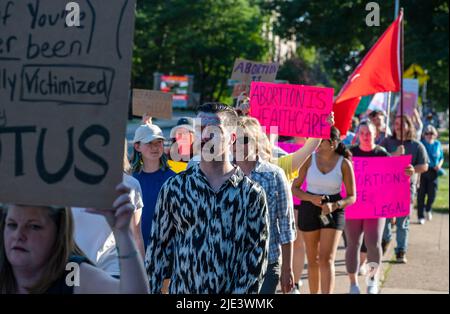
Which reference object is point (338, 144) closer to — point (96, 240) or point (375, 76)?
point (375, 76)

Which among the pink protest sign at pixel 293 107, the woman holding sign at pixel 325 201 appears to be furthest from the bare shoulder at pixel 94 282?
the woman holding sign at pixel 325 201

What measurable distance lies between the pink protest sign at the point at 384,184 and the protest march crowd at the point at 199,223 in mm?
695

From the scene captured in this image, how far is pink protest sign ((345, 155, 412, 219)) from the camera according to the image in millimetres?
8773

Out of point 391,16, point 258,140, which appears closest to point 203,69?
point 391,16

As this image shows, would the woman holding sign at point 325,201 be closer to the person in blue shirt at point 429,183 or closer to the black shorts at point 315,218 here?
the black shorts at point 315,218

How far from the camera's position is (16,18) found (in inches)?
113

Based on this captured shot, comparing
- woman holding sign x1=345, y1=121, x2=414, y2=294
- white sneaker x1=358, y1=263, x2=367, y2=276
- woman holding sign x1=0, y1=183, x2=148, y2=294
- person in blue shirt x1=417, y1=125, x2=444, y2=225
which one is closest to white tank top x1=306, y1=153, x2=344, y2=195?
woman holding sign x1=345, y1=121, x2=414, y2=294

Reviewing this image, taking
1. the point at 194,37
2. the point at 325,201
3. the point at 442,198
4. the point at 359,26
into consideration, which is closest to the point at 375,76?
the point at 325,201

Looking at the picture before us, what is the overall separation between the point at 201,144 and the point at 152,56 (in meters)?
53.8

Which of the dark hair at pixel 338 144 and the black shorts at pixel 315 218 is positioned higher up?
the dark hair at pixel 338 144

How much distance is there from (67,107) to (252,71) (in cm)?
664

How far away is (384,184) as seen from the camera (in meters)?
8.95

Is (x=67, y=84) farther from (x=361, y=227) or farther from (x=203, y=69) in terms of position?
(x=203, y=69)

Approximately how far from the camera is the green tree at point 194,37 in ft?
180
